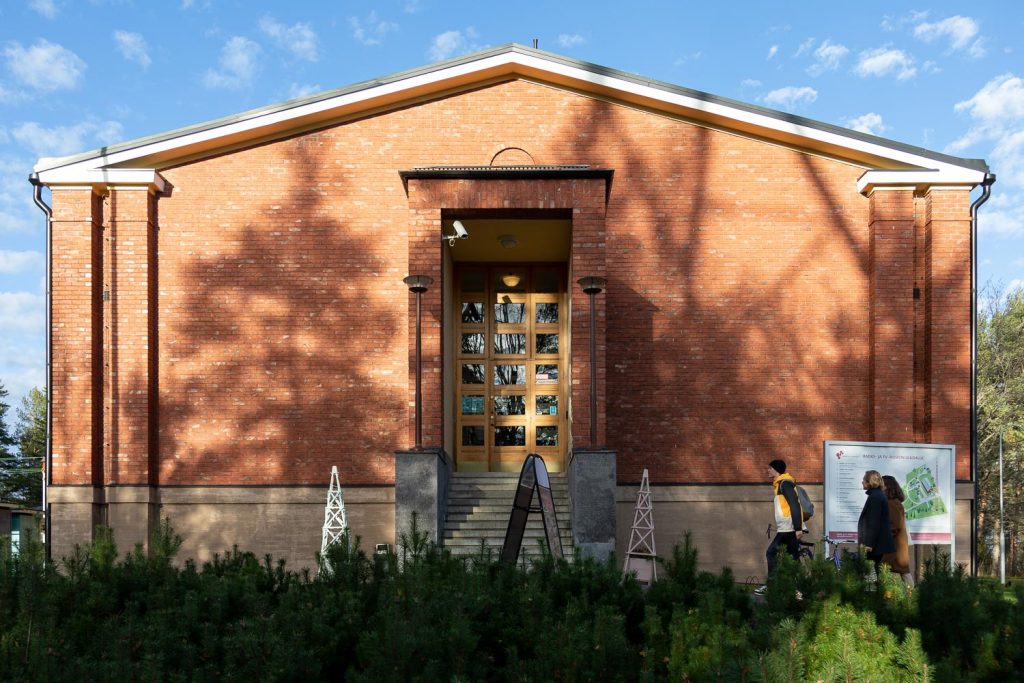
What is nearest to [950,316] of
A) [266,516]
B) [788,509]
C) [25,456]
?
[788,509]

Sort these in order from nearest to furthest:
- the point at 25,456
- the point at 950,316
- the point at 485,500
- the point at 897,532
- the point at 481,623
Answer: the point at 481,623
the point at 897,532
the point at 485,500
the point at 950,316
the point at 25,456

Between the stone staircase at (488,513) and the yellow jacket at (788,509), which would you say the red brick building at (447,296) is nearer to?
the stone staircase at (488,513)

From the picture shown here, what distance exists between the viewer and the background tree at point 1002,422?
118ft

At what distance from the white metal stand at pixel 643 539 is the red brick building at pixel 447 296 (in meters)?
0.64

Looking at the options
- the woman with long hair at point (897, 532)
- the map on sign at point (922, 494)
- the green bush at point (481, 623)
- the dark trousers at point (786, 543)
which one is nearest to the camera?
the green bush at point (481, 623)

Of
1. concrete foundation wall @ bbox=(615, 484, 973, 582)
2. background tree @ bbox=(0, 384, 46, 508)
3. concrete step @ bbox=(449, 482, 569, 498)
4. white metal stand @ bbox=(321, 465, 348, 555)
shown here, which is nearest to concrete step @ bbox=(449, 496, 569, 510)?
concrete step @ bbox=(449, 482, 569, 498)

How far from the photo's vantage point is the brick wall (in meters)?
13.7

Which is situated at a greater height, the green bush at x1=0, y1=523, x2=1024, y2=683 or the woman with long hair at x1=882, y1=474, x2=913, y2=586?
the green bush at x1=0, y1=523, x2=1024, y2=683

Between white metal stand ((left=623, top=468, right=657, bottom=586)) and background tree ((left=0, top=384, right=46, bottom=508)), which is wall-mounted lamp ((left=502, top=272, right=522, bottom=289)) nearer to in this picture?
white metal stand ((left=623, top=468, right=657, bottom=586))

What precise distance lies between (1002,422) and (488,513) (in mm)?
30272

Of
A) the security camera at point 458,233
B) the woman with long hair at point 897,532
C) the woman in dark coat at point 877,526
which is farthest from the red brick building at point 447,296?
the woman in dark coat at point 877,526

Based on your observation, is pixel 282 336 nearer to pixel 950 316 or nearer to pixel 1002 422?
pixel 950 316

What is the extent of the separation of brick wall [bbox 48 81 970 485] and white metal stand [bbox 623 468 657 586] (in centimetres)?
107

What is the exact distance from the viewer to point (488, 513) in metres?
13.1
